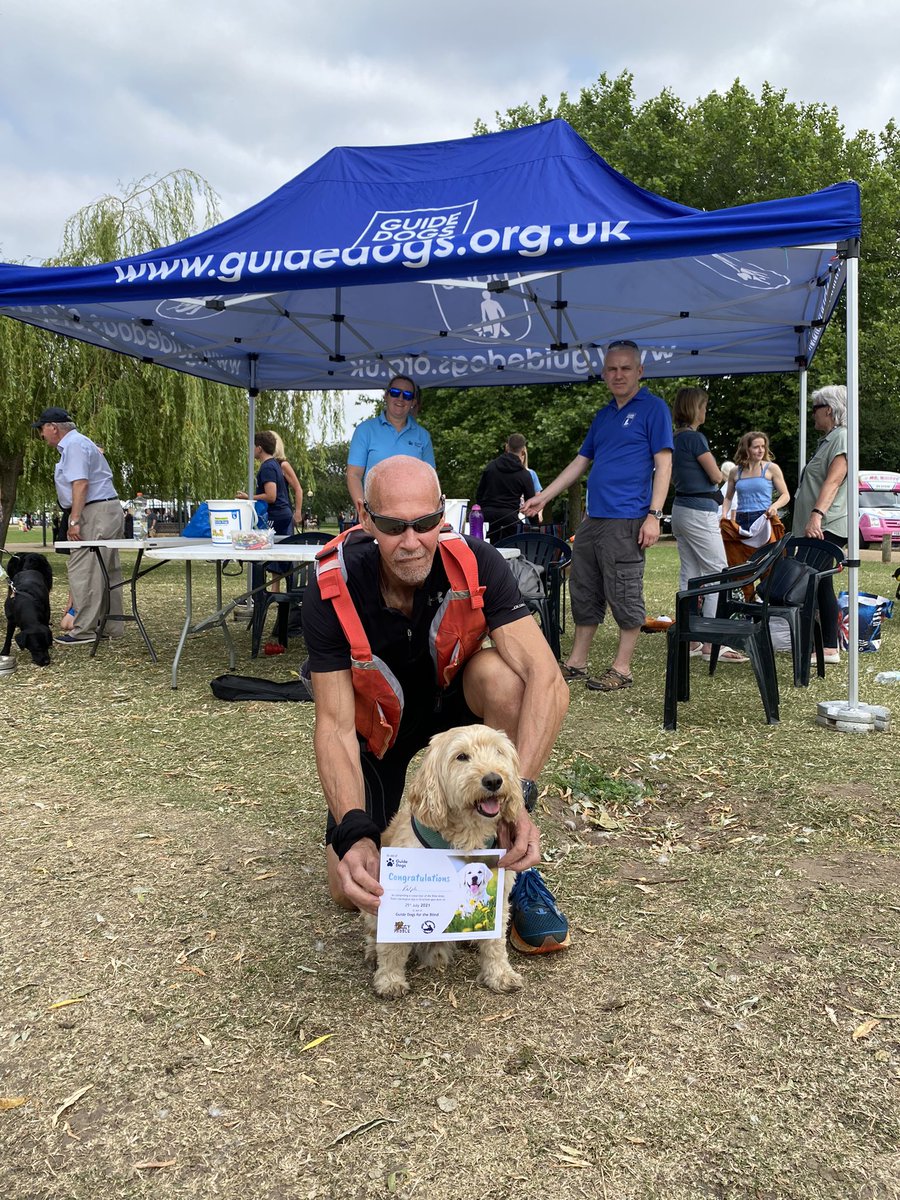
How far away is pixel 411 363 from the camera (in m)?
9.42

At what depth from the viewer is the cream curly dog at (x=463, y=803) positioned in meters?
2.10

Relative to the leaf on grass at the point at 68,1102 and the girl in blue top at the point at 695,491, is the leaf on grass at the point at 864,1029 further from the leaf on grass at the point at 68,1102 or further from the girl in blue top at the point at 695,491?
the girl in blue top at the point at 695,491

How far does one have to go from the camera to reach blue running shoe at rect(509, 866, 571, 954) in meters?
2.54

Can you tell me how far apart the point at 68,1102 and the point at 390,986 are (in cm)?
83

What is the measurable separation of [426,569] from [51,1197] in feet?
5.54

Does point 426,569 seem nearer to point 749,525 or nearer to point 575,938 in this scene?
point 575,938

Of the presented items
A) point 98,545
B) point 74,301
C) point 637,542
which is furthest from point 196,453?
point 637,542

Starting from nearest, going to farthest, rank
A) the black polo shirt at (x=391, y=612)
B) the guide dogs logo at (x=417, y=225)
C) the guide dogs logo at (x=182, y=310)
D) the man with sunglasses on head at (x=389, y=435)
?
the black polo shirt at (x=391, y=612) → the guide dogs logo at (x=417, y=225) → the man with sunglasses on head at (x=389, y=435) → the guide dogs logo at (x=182, y=310)

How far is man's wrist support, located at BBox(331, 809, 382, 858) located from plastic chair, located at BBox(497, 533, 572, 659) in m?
4.27

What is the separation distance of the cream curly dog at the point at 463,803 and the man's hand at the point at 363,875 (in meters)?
0.12

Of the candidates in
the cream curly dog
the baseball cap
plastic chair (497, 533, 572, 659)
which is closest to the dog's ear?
the cream curly dog

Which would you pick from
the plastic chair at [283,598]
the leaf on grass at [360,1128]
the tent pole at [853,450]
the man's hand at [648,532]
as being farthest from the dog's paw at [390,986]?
the plastic chair at [283,598]

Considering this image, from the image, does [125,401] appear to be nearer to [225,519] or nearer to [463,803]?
[225,519]

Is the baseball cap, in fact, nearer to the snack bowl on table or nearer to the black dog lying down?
the black dog lying down
